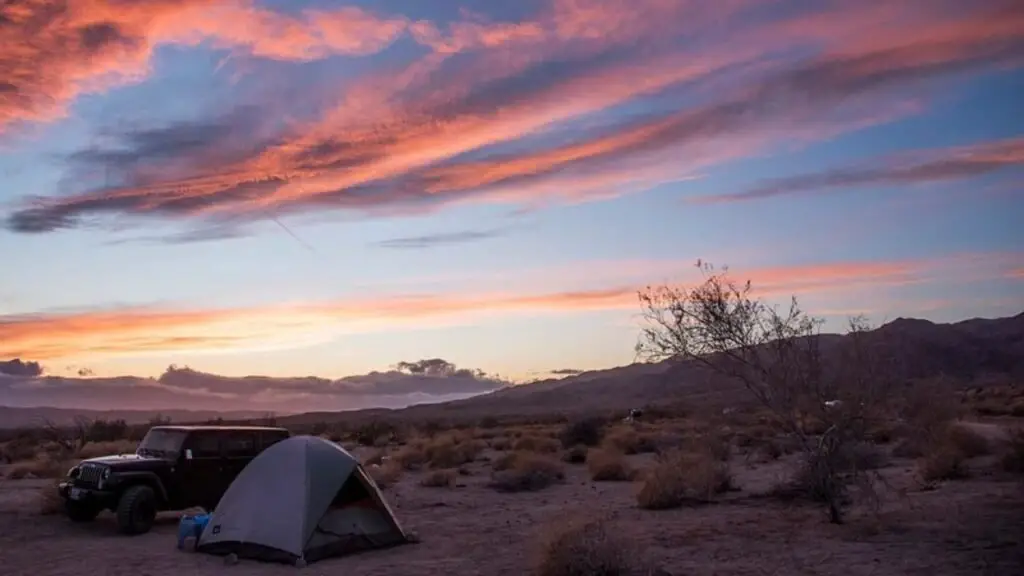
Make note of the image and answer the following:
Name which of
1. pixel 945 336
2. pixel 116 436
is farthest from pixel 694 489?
pixel 945 336

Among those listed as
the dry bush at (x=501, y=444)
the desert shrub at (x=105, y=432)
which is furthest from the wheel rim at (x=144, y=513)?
the desert shrub at (x=105, y=432)

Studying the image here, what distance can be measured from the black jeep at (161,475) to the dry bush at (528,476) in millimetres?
7256

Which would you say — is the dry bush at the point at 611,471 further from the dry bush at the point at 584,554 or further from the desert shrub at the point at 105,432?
the desert shrub at the point at 105,432

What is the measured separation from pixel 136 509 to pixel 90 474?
1.24 m

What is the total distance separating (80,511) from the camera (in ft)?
58.1

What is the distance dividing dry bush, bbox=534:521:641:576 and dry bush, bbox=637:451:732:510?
6.48 m

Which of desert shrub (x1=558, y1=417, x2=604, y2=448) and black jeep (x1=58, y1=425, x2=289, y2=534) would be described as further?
desert shrub (x1=558, y1=417, x2=604, y2=448)

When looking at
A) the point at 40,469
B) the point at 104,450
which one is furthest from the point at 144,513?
the point at 104,450

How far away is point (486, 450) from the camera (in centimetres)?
3888

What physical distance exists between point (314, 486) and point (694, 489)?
27.7 ft

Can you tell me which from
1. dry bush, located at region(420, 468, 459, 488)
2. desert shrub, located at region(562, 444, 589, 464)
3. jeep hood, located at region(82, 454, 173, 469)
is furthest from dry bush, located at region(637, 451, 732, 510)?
desert shrub, located at region(562, 444, 589, 464)

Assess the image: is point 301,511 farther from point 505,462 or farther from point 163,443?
point 505,462

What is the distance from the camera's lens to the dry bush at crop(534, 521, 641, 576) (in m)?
11.7

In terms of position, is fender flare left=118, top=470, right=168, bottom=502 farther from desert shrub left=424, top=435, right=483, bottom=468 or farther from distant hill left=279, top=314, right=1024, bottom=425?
desert shrub left=424, top=435, right=483, bottom=468
